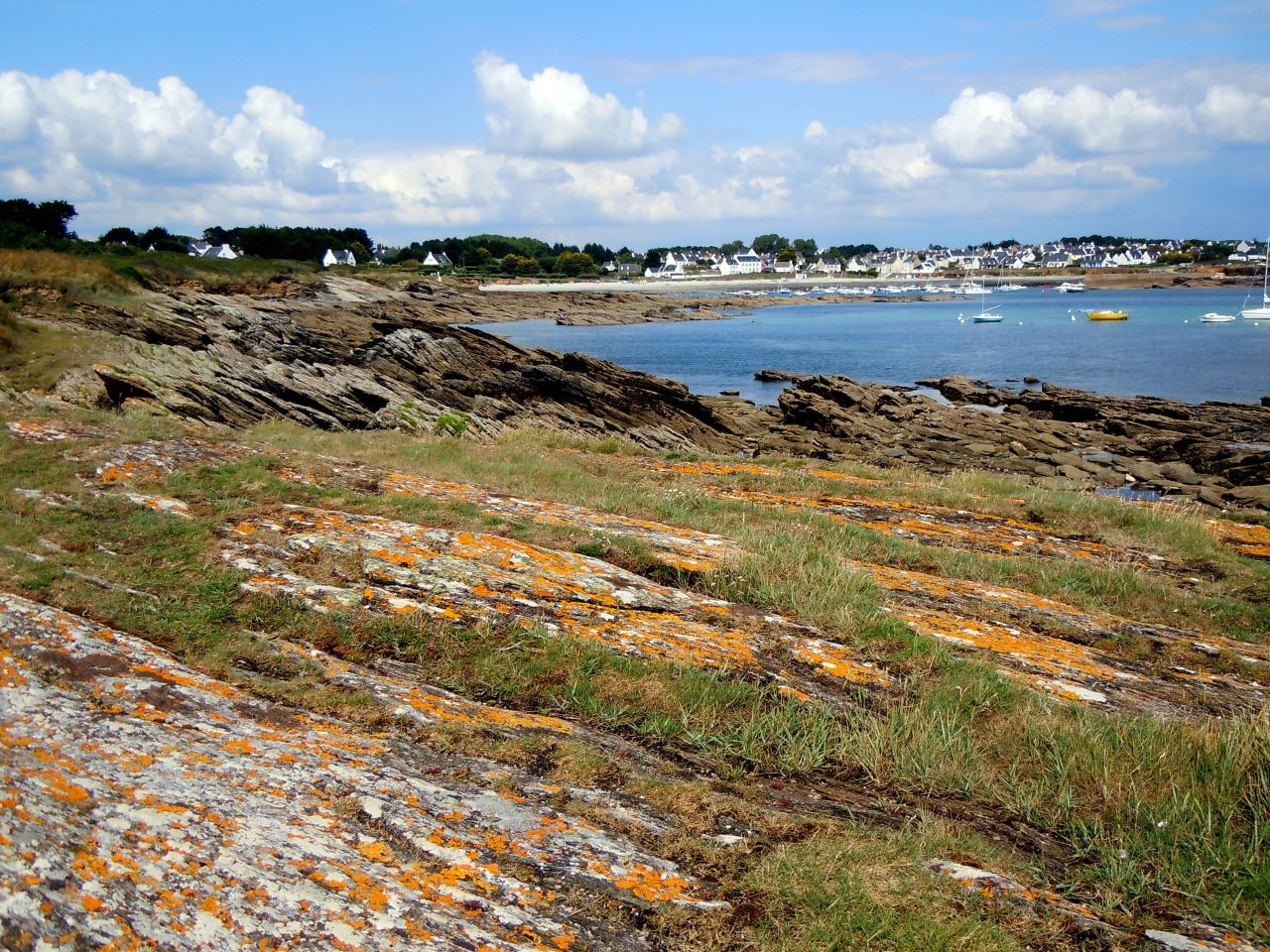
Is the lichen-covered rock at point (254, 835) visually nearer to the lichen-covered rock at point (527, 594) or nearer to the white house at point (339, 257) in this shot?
the lichen-covered rock at point (527, 594)

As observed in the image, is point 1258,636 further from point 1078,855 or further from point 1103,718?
point 1078,855

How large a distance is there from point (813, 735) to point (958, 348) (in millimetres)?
89847

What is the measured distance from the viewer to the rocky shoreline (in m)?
26.2

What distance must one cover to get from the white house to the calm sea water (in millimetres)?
53276

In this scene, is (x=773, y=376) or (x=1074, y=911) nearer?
(x=1074, y=911)

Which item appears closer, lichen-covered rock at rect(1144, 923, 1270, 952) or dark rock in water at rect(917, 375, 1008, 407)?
lichen-covered rock at rect(1144, 923, 1270, 952)

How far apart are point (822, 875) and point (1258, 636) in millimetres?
7654

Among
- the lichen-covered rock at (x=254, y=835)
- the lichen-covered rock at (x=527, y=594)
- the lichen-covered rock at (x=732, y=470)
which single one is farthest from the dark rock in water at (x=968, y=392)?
the lichen-covered rock at (x=254, y=835)

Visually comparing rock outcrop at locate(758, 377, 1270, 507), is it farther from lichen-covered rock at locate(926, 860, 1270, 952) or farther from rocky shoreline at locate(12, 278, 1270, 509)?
lichen-covered rock at locate(926, 860, 1270, 952)

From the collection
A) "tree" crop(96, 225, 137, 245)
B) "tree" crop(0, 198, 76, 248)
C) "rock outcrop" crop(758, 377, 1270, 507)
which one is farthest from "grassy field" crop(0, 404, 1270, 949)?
"tree" crop(96, 225, 137, 245)

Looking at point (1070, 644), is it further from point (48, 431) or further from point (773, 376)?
point (773, 376)

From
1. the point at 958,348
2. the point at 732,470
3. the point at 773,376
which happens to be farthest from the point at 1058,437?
the point at 958,348

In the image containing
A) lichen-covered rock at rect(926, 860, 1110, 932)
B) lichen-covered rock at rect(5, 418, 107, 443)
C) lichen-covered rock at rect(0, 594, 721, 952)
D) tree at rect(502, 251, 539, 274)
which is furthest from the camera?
tree at rect(502, 251, 539, 274)

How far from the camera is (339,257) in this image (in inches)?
6393
